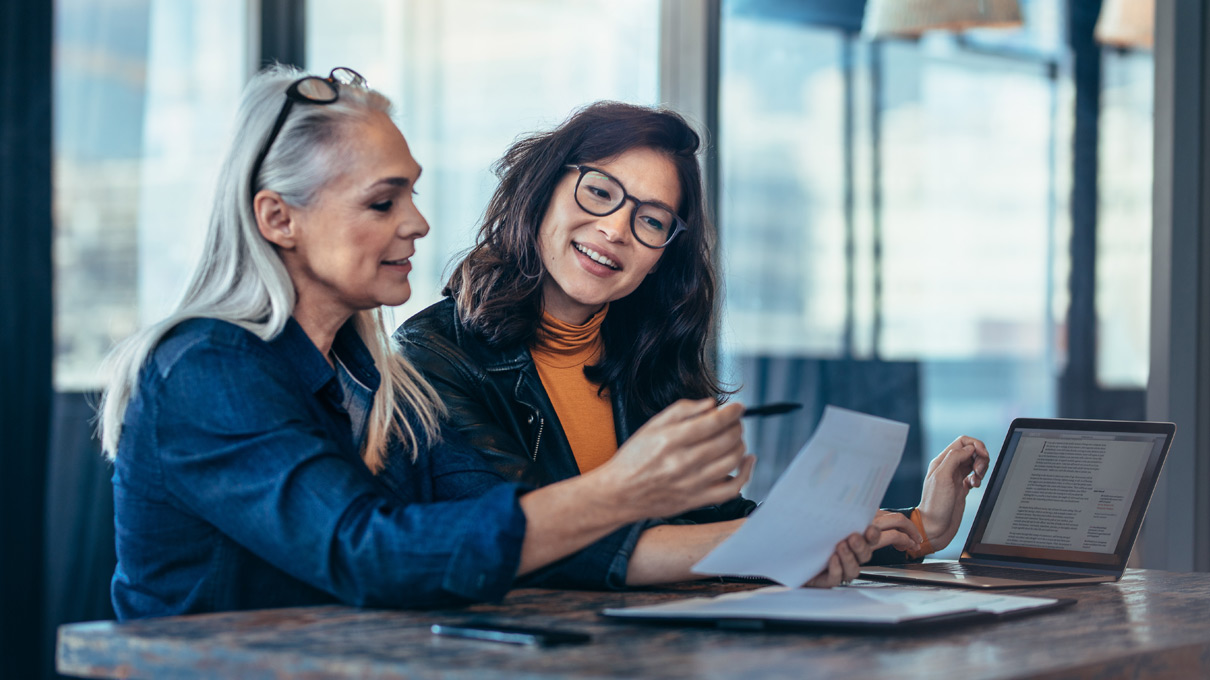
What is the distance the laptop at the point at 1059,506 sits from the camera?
161 centimetres

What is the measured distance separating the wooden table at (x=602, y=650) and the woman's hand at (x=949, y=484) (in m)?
0.55

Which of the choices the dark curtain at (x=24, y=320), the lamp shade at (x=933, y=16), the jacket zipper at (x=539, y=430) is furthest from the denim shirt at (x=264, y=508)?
the lamp shade at (x=933, y=16)

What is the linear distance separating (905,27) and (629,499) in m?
2.46

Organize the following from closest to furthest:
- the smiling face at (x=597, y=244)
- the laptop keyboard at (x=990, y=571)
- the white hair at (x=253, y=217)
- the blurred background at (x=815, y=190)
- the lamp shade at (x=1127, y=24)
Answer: the white hair at (x=253, y=217)
the laptop keyboard at (x=990, y=571)
the smiling face at (x=597, y=244)
the lamp shade at (x=1127, y=24)
the blurred background at (x=815, y=190)

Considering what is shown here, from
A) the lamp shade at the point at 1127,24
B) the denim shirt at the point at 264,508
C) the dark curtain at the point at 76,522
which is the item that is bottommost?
the dark curtain at the point at 76,522

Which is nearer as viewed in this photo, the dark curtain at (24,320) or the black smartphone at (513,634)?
the black smartphone at (513,634)

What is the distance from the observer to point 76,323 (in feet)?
10.3

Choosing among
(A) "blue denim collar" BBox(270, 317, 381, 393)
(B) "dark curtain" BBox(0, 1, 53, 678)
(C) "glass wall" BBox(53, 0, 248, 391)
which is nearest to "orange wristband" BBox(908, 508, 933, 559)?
(A) "blue denim collar" BBox(270, 317, 381, 393)

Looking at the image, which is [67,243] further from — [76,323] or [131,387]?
[131,387]

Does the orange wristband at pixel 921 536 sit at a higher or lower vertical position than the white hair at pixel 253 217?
lower

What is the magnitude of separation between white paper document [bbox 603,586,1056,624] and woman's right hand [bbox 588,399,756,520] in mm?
104

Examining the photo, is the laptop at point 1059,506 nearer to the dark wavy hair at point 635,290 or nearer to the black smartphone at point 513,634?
the dark wavy hair at point 635,290

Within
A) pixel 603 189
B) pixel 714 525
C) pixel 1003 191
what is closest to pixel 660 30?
pixel 1003 191

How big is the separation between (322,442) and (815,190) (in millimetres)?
2462
